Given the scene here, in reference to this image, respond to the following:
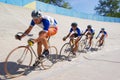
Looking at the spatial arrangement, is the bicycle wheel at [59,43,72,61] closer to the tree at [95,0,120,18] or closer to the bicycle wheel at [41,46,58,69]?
the bicycle wheel at [41,46,58,69]

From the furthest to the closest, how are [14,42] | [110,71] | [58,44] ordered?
[58,44] → [14,42] → [110,71]

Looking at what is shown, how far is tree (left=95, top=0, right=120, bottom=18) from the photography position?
303ft

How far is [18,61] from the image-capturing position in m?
7.23

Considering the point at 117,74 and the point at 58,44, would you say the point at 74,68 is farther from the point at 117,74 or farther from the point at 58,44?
the point at 58,44

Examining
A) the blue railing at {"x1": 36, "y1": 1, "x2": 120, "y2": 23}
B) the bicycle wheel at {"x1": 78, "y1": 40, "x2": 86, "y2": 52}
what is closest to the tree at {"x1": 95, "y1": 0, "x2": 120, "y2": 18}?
the blue railing at {"x1": 36, "y1": 1, "x2": 120, "y2": 23}

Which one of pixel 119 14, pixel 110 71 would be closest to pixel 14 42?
pixel 110 71

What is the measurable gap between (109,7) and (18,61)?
90.1 m

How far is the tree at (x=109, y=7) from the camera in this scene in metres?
92.3

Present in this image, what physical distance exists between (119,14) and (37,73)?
8769 cm

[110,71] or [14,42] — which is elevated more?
[14,42]

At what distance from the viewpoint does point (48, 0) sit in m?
73.6

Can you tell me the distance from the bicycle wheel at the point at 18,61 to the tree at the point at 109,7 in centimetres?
8743

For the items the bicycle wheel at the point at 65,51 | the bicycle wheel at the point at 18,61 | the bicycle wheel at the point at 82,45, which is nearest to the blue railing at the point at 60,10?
the bicycle wheel at the point at 82,45

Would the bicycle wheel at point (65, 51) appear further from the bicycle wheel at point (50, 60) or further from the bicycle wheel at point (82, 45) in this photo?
the bicycle wheel at point (82, 45)
